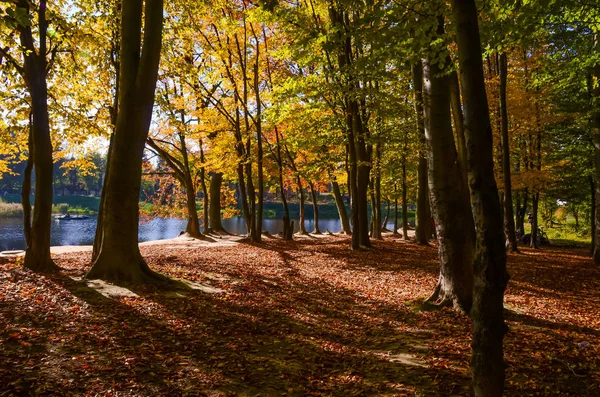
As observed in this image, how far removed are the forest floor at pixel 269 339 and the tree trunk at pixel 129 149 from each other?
615mm

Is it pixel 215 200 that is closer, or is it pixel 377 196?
pixel 377 196

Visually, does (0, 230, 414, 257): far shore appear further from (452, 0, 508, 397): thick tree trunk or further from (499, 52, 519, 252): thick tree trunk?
(452, 0, 508, 397): thick tree trunk

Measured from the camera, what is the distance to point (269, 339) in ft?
17.3

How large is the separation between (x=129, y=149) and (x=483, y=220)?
22.4 feet

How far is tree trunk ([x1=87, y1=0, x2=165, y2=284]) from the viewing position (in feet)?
24.6

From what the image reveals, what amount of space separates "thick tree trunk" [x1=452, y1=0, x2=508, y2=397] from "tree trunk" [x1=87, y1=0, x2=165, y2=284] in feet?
21.5

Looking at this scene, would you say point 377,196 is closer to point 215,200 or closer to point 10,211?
point 215,200

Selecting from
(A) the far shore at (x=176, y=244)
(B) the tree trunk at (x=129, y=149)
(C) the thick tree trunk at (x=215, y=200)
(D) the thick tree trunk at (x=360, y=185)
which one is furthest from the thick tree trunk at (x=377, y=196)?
(B) the tree trunk at (x=129, y=149)

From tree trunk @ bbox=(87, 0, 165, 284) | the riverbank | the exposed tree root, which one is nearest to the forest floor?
the exposed tree root

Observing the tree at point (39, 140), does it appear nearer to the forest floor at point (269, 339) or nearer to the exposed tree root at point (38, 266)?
the exposed tree root at point (38, 266)

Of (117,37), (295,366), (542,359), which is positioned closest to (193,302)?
(295,366)

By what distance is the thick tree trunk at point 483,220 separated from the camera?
2.68 metres

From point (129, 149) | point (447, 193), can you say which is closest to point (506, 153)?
point (447, 193)

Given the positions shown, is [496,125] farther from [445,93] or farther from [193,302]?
[193,302]
